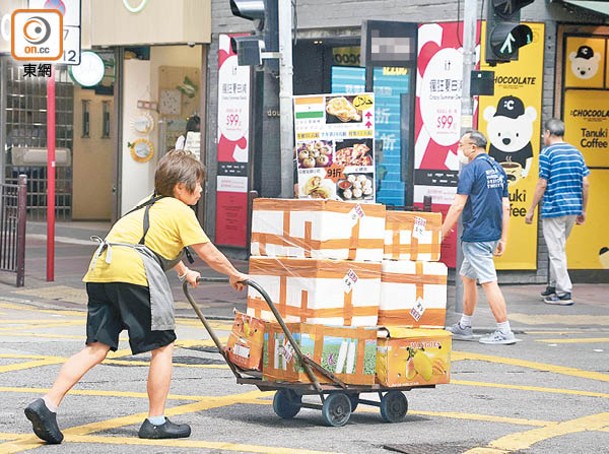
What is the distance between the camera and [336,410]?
8.00 m

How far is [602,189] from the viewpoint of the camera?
1812cm

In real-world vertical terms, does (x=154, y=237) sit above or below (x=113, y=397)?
above

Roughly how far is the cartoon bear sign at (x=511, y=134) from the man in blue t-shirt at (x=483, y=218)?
5065 mm

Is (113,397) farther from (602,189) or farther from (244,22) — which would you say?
(244,22)

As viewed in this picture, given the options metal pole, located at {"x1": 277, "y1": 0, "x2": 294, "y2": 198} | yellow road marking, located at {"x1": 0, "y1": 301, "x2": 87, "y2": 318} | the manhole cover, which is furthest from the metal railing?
the manhole cover

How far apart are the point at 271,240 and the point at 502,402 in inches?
81.3

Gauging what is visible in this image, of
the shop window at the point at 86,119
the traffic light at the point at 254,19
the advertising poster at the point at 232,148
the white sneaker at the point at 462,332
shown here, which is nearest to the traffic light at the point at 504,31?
the traffic light at the point at 254,19

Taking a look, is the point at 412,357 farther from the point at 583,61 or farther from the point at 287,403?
the point at 583,61

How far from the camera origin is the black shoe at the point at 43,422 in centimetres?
714

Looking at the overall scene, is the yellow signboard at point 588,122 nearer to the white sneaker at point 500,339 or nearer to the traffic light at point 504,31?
the traffic light at point 504,31

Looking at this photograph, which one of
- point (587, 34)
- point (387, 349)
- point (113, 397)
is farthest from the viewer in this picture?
point (587, 34)

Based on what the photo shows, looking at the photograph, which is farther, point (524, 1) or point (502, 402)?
point (524, 1)

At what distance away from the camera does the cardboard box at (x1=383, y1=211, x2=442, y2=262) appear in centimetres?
845

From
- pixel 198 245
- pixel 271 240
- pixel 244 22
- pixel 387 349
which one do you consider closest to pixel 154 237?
pixel 198 245
